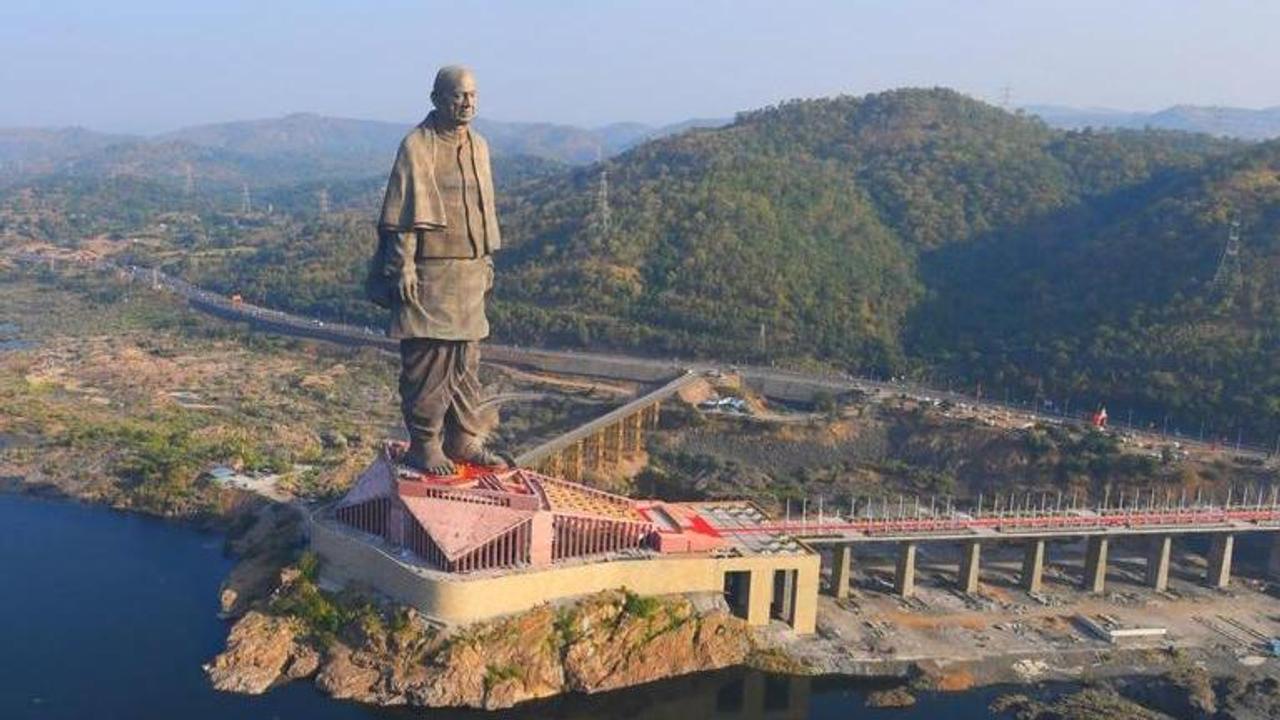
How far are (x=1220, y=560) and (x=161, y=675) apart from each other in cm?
5069

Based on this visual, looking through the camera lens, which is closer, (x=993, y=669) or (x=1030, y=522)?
(x=993, y=669)

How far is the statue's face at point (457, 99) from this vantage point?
4225cm

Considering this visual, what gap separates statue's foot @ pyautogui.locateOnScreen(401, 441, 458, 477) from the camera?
46.1 metres

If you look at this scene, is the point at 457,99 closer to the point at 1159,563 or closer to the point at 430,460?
the point at 430,460

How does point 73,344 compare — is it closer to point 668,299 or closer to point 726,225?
point 668,299

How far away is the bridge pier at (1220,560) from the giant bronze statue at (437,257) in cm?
3958

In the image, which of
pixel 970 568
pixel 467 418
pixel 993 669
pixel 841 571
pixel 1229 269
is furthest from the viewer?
pixel 1229 269

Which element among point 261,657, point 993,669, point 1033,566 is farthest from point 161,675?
point 1033,566

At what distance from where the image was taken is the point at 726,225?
117 meters

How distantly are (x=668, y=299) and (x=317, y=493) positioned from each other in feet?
178

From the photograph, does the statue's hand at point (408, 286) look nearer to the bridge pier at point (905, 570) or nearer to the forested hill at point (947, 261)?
the bridge pier at point (905, 570)

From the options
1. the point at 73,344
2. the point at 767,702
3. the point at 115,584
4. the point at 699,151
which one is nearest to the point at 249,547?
the point at 115,584

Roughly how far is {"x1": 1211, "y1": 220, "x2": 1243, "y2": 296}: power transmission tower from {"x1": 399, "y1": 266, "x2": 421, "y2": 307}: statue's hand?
67907 millimetres

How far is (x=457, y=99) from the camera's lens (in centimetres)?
4231
